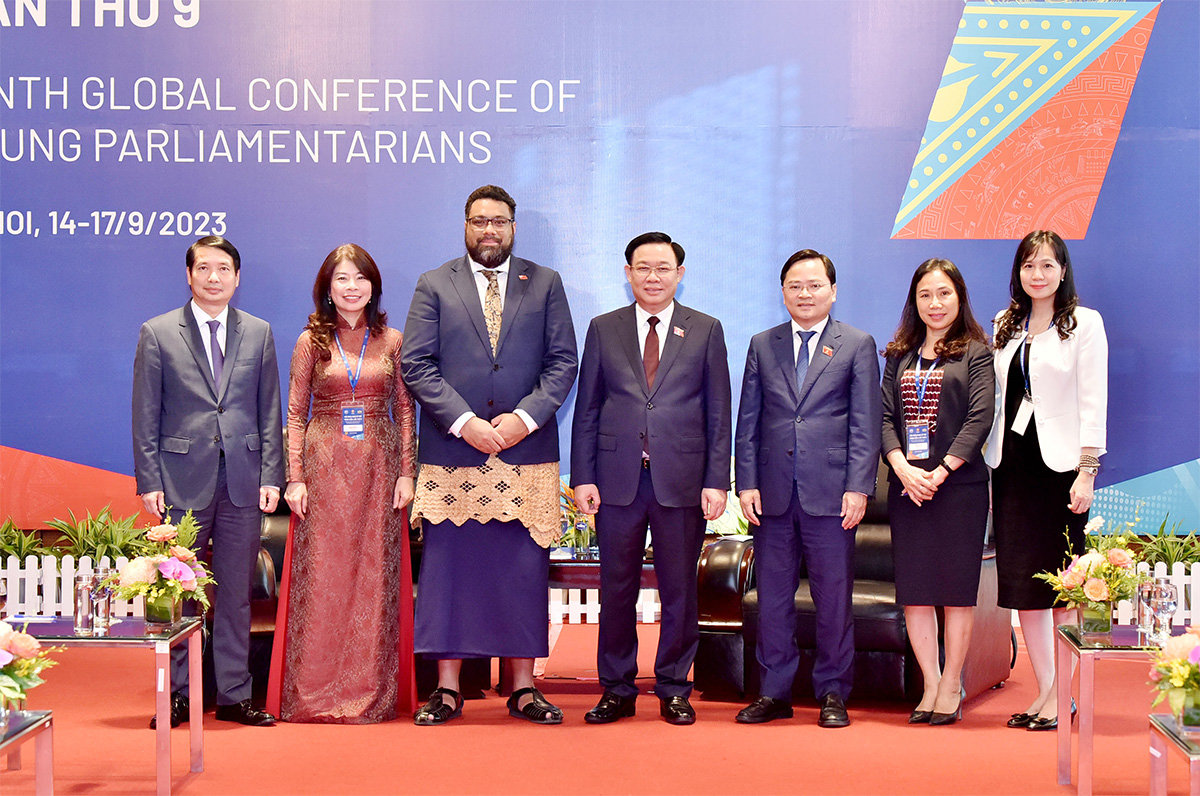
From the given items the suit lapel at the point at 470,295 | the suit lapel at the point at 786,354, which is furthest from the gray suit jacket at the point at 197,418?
the suit lapel at the point at 786,354

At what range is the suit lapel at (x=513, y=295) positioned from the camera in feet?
13.4

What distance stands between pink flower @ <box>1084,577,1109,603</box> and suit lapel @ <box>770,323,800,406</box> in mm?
1242

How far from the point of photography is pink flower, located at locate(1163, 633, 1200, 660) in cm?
249

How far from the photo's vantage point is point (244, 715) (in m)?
3.98

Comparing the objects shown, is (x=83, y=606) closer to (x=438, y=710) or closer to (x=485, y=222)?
(x=438, y=710)

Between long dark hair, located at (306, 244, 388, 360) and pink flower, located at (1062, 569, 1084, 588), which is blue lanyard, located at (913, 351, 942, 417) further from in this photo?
long dark hair, located at (306, 244, 388, 360)

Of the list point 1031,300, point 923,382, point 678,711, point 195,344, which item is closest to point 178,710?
point 195,344

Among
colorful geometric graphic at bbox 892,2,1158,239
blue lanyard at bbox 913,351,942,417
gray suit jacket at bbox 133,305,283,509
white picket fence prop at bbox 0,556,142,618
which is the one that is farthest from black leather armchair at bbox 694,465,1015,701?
white picket fence prop at bbox 0,556,142,618

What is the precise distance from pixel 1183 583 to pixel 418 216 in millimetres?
4263

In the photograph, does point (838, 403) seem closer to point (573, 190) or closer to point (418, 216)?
point (573, 190)

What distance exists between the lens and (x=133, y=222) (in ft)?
18.6

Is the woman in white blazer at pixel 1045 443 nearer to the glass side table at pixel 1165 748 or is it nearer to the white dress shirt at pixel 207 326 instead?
the glass side table at pixel 1165 748

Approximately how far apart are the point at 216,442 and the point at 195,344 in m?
0.38

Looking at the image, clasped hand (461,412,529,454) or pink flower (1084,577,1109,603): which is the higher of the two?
clasped hand (461,412,529,454)
